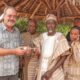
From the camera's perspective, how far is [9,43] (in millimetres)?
4938

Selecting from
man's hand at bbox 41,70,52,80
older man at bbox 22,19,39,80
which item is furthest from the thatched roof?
man's hand at bbox 41,70,52,80

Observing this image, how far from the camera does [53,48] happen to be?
215 inches

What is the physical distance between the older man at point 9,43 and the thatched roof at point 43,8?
2.43 metres

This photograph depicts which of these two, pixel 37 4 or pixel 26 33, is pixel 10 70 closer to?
pixel 26 33

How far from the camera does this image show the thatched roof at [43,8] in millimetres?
7539

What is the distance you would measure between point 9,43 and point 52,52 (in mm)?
748

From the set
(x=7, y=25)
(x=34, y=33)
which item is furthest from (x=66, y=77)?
(x=7, y=25)

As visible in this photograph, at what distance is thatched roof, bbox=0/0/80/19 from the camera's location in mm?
7539

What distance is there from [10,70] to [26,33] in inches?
55.4

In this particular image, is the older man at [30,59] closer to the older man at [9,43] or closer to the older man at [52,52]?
the older man at [52,52]

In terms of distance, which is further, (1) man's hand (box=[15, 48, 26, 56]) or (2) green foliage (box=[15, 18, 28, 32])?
(2) green foliage (box=[15, 18, 28, 32])

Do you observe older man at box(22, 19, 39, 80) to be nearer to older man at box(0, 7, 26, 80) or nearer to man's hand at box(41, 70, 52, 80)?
man's hand at box(41, 70, 52, 80)

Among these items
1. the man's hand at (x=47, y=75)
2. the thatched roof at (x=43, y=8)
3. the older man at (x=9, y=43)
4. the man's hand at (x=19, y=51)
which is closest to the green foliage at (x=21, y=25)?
the thatched roof at (x=43, y=8)

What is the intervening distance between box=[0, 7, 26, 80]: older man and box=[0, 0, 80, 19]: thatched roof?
2.43 m
